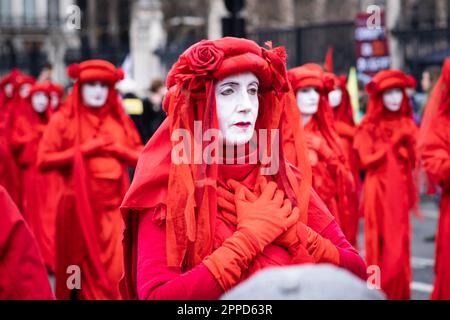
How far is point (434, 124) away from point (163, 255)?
15.7 ft

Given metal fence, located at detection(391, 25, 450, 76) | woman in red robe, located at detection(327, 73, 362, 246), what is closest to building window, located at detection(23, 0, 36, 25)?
metal fence, located at detection(391, 25, 450, 76)

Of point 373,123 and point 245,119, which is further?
point 373,123

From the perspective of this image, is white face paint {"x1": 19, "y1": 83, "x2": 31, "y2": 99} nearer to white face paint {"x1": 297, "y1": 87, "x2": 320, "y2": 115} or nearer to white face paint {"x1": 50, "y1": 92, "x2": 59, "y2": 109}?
white face paint {"x1": 50, "y1": 92, "x2": 59, "y2": 109}

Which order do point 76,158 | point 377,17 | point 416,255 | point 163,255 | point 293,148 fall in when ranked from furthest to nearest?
point 377,17
point 416,255
point 76,158
point 293,148
point 163,255

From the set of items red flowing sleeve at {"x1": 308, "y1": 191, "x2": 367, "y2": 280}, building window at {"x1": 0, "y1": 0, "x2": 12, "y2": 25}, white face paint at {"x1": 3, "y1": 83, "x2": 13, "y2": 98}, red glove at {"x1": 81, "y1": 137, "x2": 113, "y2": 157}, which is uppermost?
Answer: building window at {"x1": 0, "y1": 0, "x2": 12, "y2": 25}

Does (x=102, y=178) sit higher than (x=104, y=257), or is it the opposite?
(x=102, y=178)

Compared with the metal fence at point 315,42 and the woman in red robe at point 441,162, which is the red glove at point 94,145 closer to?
the woman in red robe at point 441,162

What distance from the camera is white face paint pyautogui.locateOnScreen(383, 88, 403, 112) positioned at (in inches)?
392

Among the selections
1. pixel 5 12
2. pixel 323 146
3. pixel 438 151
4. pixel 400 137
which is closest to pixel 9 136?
pixel 400 137

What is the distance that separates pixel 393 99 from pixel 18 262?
6.34 meters

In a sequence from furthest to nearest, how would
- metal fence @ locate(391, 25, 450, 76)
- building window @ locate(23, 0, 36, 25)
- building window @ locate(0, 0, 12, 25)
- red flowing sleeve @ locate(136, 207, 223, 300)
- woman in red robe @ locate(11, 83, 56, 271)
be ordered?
1. building window @ locate(23, 0, 36, 25)
2. building window @ locate(0, 0, 12, 25)
3. metal fence @ locate(391, 25, 450, 76)
4. woman in red robe @ locate(11, 83, 56, 271)
5. red flowing sleeve @ locate(136, 207, 223, 300)

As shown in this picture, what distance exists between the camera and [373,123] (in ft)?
33.0
